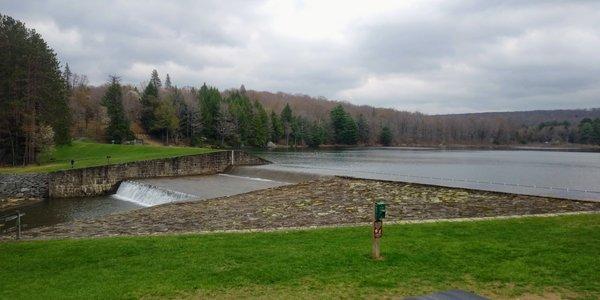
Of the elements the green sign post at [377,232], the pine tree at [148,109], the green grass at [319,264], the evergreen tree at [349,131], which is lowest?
the green grass at [319,264]

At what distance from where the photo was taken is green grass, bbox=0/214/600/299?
24.6 feet

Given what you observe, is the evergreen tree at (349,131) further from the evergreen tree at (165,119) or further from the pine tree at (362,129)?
the evergreen tree at (165,119)

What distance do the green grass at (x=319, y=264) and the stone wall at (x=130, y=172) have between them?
22210mm

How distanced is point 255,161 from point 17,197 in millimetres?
22694

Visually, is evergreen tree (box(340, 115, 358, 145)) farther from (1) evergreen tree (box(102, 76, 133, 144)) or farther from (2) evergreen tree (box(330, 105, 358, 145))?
(1) evergreen tree (box(102, 76, 133, 144))

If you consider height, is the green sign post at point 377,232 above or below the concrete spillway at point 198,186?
above

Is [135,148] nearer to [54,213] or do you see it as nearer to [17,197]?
[17,197]

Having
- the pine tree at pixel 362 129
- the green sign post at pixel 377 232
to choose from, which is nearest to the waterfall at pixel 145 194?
the green sign post at pixel 377 232

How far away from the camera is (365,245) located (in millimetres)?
10117

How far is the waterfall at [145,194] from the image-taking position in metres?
27.0

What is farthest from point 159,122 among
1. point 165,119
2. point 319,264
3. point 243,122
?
point 319,264

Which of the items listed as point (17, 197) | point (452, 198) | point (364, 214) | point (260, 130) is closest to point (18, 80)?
point (17, 197)

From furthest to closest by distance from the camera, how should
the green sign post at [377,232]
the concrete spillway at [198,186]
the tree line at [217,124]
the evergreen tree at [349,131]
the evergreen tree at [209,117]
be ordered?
1. the evergreen tree at [349,131]
2. the evergreen tree at [209,117]
3. the tree line at [217,124]
4. the concrete spillway at [198,186]
5. the green sign post at [377,232]

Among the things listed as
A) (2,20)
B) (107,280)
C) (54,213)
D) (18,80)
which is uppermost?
(2,20)
